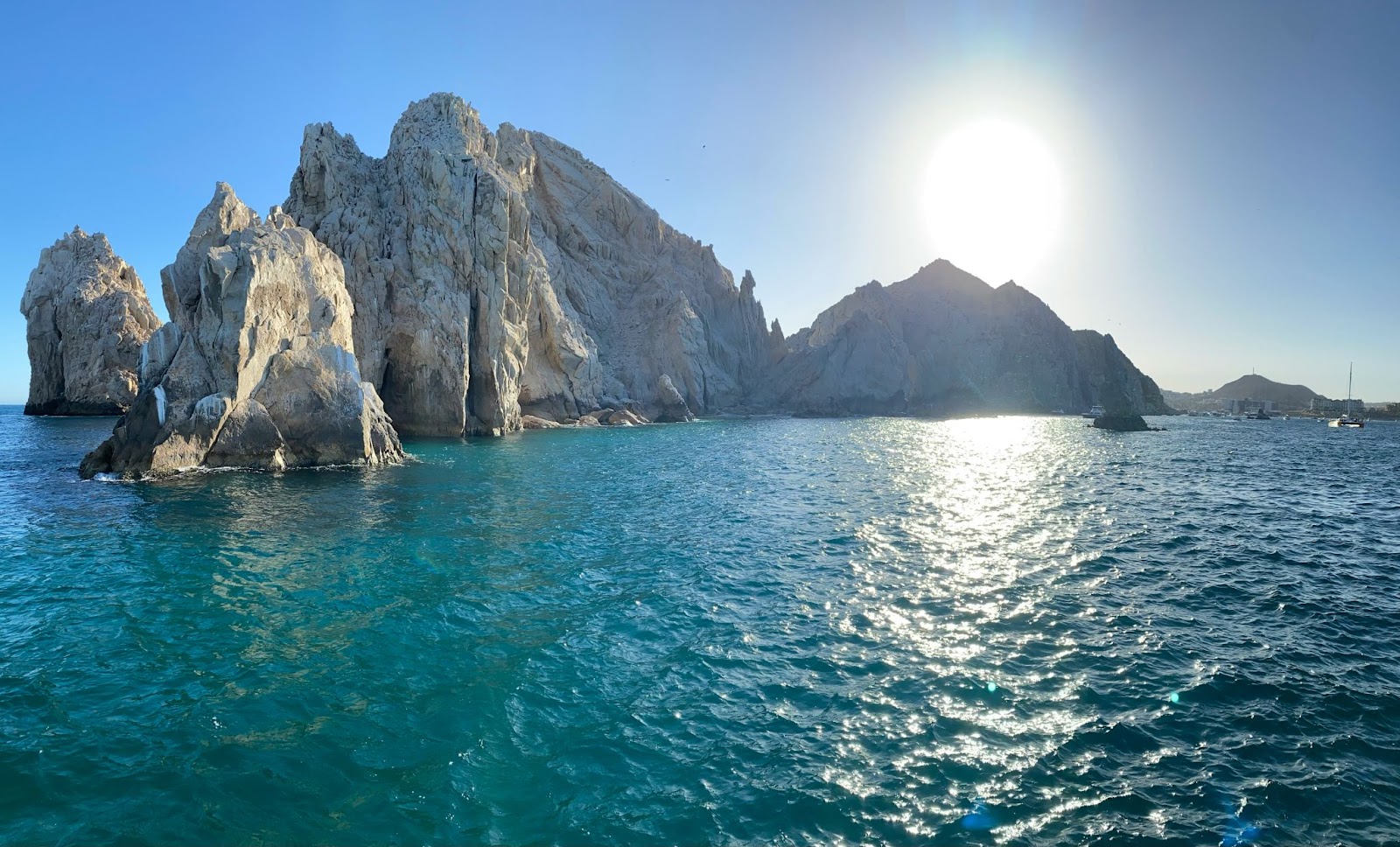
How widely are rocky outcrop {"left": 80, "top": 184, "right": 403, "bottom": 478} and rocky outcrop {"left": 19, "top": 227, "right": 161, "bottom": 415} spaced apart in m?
60.6

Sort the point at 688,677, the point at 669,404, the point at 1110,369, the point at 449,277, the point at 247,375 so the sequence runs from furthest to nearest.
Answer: the point at 1110,369 < the point at 669,404 < the point at 449,277 < the point at 247,375 < the point at 688,677

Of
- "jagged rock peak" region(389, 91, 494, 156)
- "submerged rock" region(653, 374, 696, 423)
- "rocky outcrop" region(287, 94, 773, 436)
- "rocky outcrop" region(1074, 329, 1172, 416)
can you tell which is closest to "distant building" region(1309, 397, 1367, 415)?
"rocky outcrop" region(1074, 329, 1172, 416)

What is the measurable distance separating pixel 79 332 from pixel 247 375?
7243 cm

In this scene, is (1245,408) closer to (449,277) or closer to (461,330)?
(461,330)

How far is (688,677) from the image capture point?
1059 cm

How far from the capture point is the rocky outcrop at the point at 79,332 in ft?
261

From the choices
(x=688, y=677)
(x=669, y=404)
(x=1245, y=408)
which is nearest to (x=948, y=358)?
(x=669, y=404)

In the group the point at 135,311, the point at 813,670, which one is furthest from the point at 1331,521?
the point at 135,311

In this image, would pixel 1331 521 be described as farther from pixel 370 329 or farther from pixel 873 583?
pixel 370 329

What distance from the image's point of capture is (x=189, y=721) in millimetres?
8906

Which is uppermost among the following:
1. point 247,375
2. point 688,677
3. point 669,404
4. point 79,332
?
point 79,332

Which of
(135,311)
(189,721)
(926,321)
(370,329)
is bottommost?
(189,721)

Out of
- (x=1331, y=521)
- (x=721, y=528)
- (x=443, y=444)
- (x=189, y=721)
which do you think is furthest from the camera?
(x=443, y=444)

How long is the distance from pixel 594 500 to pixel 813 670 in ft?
57.6
